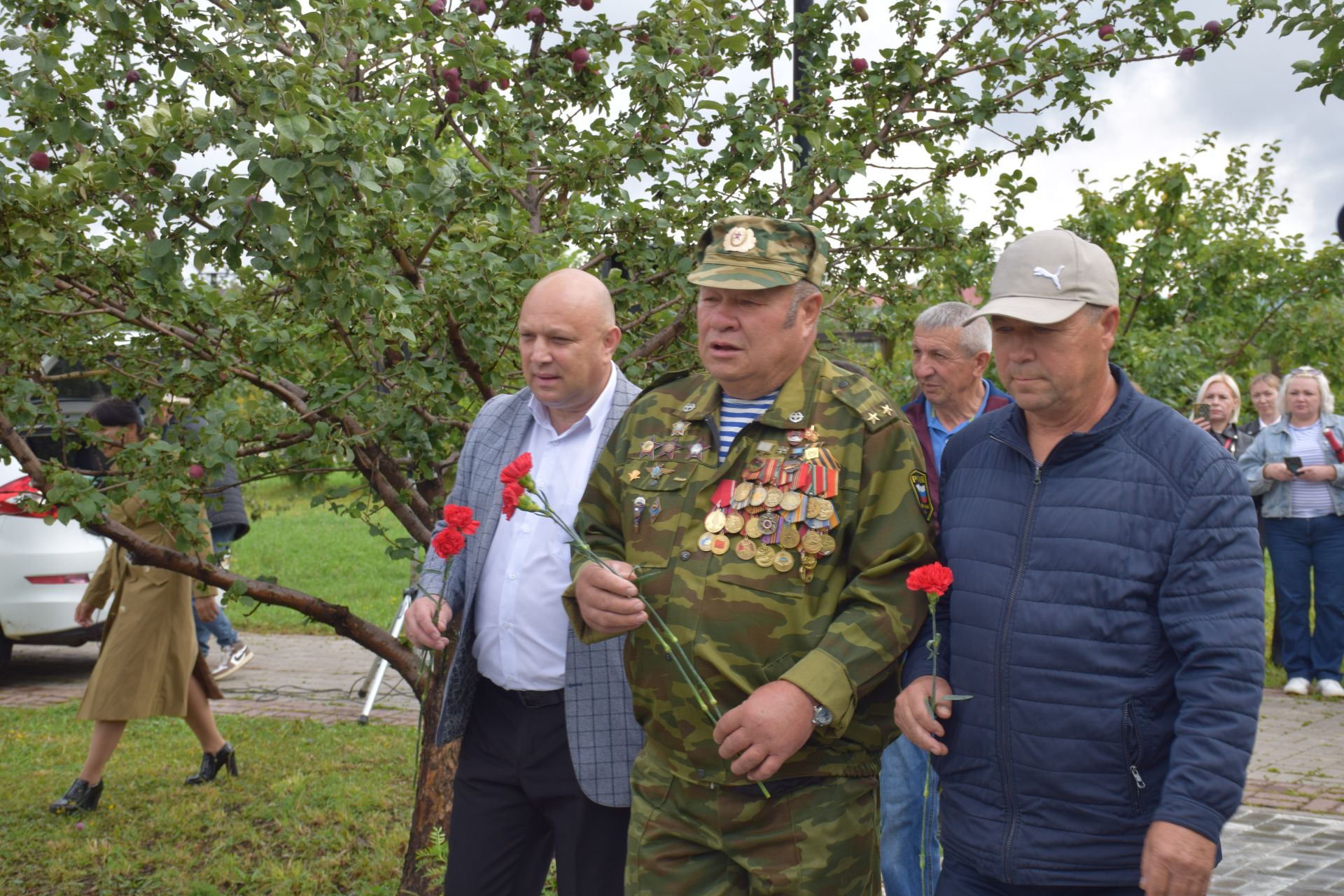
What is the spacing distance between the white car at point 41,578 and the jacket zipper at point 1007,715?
806cm

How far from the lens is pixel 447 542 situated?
311cm

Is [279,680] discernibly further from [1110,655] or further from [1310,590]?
[1110,655]

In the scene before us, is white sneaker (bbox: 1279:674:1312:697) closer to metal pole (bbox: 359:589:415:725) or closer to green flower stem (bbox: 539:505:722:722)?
metal pole (bbox: 359:589:415:725)

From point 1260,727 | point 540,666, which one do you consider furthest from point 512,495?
point 1260,727

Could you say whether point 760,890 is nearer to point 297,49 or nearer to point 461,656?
point 461,656

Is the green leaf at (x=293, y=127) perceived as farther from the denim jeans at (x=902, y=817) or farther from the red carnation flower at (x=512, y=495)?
the denim jeans at (x=902, y=817)

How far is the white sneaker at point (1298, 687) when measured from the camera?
28.2ft

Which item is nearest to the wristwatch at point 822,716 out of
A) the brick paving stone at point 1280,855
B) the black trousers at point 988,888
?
the black trousers at point 988,888

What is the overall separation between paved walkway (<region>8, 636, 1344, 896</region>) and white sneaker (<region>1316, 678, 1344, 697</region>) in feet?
0.34

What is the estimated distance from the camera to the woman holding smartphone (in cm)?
859

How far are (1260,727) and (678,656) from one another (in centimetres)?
627

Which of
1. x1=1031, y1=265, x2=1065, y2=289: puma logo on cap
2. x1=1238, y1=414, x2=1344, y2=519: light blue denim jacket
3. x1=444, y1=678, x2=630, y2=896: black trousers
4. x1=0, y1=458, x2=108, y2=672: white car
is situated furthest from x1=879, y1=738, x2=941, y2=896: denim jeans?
x1=0, y1=458, x2=108, y2=672: white car

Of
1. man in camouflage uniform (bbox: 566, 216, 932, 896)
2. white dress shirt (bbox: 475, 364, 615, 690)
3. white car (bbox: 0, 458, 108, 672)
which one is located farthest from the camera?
white car (bbox: 0, 458, 108, 672)

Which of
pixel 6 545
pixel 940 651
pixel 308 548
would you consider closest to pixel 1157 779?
pixel 940 651
